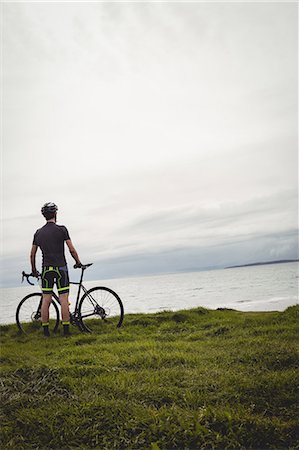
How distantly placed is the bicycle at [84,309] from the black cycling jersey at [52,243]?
687 mm

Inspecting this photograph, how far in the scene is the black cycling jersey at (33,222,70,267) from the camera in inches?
344

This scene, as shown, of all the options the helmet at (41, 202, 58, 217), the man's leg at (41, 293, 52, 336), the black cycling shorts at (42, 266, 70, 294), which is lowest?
the man's leg at (41, 293, 52, 336)

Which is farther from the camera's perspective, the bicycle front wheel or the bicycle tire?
the bicycle tire

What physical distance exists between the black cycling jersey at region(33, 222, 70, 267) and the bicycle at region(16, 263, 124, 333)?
0.69 metres

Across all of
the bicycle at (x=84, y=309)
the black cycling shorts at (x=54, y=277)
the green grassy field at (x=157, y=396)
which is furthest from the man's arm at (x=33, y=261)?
the green grassy field at (x=157, y=396)

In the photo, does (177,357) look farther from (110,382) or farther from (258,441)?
(258,441)

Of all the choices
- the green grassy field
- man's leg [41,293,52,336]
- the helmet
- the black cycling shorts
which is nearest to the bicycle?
man's leg [41,293,52,336]

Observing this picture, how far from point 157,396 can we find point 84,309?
5.63 m

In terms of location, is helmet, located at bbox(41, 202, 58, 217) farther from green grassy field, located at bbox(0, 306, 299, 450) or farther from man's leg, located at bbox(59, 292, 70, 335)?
green grassy field, located at bbox(0, 306, 299, 450)

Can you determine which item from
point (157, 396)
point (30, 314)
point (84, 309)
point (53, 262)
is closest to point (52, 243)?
point (53, 262)

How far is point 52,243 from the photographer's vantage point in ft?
28.6

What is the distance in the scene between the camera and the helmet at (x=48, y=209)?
888cm

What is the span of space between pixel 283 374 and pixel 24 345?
6.11 meters

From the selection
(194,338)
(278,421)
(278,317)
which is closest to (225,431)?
(278,421)
